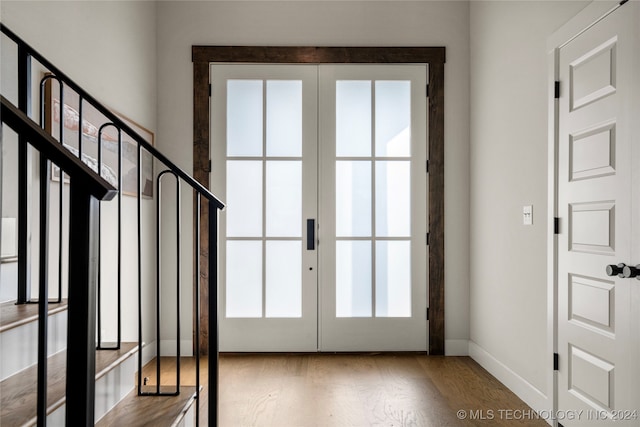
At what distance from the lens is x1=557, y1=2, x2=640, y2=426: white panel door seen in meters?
1.91

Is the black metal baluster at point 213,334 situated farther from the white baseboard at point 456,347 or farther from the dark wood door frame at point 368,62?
the white baseboard at point 456,347

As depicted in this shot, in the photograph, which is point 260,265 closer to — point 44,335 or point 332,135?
point 332,135

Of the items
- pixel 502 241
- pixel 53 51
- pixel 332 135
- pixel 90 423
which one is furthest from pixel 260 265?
pixel 90 423

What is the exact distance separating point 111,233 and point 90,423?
6.96 feet

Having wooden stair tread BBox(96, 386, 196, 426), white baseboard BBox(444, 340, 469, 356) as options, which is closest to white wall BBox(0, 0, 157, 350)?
wooden stair tread BBox(96, 386, 196, 426)

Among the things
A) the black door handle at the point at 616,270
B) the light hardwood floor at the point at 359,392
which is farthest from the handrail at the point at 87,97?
the black door handle at the point at 616,270

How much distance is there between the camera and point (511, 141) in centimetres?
308

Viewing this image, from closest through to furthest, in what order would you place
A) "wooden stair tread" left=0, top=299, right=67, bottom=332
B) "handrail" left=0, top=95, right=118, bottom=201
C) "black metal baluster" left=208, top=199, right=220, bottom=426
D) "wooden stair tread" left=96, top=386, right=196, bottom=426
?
"handrail" left=0, top=95, right=118, bottom=201 → "wooden stair tread" left=0, top=299, right=67, bottom=332 → "wooden stair tread" left=96, top=386, right=196, bottom=426 → "black metal baluster" left=208, top=199, right=220, bottom=426

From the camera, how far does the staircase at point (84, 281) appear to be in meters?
1.01

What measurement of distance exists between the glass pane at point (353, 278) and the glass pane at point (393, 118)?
83 cm

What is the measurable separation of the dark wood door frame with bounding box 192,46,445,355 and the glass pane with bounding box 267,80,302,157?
0.80 feet

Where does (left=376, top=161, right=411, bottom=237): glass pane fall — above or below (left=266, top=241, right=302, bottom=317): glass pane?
above

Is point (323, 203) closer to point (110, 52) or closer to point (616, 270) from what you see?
point (110, 52)

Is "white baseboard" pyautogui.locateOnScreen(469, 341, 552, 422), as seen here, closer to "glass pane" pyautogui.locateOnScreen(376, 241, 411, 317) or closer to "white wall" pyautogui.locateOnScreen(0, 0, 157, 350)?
"glass pane" pyautogui.locateOnScreen(376, 241, 411, 317)
